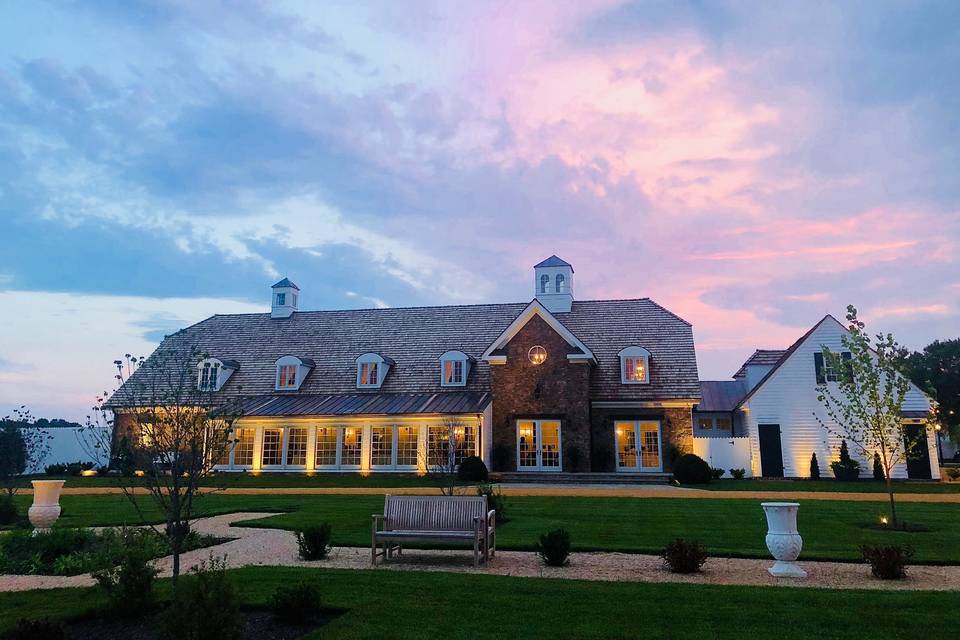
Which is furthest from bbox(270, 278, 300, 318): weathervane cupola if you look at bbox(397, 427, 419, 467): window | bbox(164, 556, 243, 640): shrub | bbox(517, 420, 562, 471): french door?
bbox(164, 556, 243, 640): shrub

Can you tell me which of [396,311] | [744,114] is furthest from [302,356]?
[744,114]

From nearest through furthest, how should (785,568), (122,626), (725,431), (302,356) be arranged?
(122,626) < (785,568) < (302,356) < (725,431)

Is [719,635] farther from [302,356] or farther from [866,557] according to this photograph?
[302,356]

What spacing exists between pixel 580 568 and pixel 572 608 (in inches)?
105

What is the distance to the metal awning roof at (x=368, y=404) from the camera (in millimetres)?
30812

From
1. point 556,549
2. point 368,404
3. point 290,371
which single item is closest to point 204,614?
point 556,549

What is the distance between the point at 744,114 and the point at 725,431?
31.1m

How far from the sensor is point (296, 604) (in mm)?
7484

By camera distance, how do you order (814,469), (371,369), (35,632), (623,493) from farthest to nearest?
1. (371,369)
2. (814,469)
3. (623,493)
4. (35,632)

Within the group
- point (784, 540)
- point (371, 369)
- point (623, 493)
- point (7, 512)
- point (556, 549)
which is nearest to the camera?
point (784, 540)

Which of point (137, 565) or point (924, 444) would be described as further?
point (924, 444)

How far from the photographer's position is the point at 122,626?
7.66 metres

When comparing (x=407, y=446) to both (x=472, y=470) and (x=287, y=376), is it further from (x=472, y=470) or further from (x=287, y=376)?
(x=287, y=376)

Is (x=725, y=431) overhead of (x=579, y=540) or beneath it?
overhead
